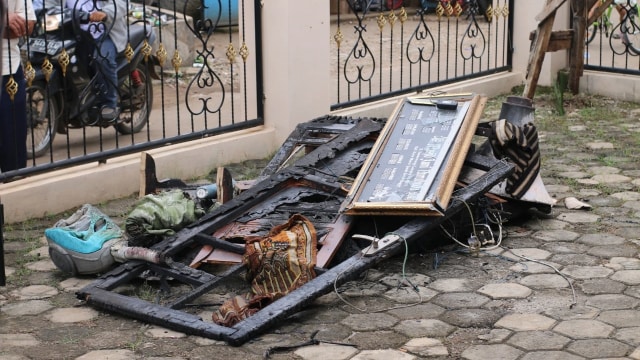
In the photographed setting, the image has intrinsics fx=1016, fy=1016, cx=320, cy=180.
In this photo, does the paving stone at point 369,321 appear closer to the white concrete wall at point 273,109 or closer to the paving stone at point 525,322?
the paving stone at point 525,322

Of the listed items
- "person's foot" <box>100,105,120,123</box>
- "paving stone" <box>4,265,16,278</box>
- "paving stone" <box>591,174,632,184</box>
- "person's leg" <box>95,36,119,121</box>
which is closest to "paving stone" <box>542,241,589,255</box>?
"paving stone" <box>591,174,632,184</box>

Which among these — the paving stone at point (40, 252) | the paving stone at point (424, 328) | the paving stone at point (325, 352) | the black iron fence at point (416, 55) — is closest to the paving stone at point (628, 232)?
the paving stone at point (424, 328)

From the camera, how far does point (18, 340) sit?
4539 mm

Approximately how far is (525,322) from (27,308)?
239cm

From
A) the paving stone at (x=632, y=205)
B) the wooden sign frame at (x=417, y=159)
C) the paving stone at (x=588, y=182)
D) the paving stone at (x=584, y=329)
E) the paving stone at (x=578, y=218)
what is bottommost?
the paving stone at (x=584, y=329)

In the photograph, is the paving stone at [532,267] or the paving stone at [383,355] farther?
the paving stone at [532,267]

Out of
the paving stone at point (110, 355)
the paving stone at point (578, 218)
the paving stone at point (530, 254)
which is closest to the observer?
the paving stone at point (110, 355)

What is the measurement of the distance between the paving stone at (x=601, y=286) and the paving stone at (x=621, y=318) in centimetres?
28

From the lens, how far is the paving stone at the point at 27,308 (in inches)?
193

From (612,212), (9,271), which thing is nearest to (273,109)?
(612,212)

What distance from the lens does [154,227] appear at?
5465 millimetres

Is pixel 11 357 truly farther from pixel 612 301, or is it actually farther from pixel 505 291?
pixel 612 301

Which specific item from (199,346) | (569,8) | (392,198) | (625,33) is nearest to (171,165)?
(392,198)

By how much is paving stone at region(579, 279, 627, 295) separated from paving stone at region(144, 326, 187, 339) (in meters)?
2.01
